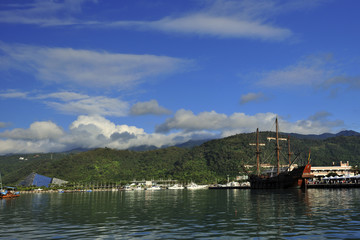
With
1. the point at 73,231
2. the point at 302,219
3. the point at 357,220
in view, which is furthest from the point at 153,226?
the point at 357,220

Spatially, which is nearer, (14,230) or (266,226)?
(266,226)

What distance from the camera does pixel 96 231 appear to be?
3303cm

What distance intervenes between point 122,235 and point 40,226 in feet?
44.2

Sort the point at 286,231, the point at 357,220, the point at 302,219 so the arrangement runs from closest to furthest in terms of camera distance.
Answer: the point at 286,231, the point at 357,220, the point at 302,219

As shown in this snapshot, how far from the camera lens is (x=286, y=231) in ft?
97.4

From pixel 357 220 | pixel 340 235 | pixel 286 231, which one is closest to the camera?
pixel 340 235

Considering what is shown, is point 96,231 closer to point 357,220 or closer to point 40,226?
point 40,226

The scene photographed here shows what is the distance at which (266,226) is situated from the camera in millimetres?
32875

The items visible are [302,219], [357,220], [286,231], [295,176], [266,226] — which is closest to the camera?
[286,231]

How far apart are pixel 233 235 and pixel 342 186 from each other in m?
131

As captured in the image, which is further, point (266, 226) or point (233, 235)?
point (266, 226)

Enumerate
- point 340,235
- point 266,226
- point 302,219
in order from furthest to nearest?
point 302,219, point 266,226, point 340,235

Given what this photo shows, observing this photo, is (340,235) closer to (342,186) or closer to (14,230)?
(14,230)

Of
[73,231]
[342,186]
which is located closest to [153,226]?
[73,231]
